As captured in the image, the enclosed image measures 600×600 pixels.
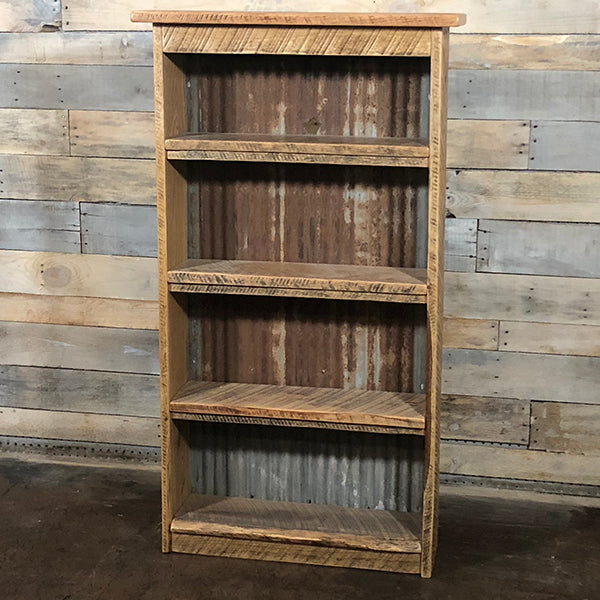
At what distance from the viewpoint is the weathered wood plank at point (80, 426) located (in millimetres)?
3607

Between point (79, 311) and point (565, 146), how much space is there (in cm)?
179

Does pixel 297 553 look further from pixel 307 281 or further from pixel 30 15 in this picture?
pixel 30 15

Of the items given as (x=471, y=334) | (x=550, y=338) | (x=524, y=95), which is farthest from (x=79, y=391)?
(x=524, y=95)

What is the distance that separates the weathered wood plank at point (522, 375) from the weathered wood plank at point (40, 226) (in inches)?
54.7

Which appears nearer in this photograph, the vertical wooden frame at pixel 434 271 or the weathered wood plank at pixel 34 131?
the vertical wooden frame at pixel 434 271

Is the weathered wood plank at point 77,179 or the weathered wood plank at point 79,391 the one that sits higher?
the weathered wood plank at point 77,179

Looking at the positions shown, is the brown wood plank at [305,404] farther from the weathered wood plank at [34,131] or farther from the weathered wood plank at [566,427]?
the weathered wood plank at [34,131]

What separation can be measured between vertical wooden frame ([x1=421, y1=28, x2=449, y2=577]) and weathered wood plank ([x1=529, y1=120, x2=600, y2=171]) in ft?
1.72

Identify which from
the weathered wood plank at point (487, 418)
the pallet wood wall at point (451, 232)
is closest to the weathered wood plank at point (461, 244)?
the pallet wood wall at point (451, 232)

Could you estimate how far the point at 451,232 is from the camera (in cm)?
323

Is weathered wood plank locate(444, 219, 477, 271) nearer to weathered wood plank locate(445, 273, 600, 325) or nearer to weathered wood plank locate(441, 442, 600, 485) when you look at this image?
weathered wood plank locate(445, 273, 600, 325)

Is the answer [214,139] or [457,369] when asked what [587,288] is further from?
[214,139]

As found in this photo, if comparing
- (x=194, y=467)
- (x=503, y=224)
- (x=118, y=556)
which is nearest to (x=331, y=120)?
(x=503, y=224)

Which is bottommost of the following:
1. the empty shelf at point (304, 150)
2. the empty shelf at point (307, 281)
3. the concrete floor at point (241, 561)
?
the concrete floor at point (241, 561)
